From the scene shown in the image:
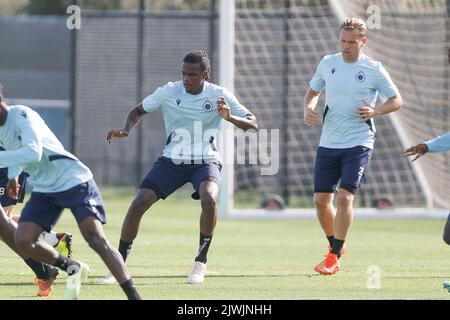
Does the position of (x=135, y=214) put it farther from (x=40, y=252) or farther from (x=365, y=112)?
(x=365, y=112)

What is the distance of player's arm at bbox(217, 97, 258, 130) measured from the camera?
10.3 m

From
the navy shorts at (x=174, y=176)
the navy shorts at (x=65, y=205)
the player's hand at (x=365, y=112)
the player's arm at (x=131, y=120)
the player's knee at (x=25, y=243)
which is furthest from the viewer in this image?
the player's hand at (x=365, y=112)

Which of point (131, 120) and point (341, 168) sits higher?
point (131, 120)

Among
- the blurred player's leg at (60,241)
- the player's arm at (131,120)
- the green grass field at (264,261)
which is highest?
the player's arm at (131,120)

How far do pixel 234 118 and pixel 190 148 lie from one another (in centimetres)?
65

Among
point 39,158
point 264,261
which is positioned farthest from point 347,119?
point 39,158

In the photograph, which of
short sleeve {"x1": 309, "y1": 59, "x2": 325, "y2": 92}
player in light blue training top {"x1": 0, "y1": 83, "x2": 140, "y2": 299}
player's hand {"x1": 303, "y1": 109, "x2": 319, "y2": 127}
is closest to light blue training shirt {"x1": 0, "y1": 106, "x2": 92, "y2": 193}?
player in light blue training top {"x1": 0, "y1": 83, "x2": 140, "y2": 299}

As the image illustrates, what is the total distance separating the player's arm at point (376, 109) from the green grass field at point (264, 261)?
5.04 feet

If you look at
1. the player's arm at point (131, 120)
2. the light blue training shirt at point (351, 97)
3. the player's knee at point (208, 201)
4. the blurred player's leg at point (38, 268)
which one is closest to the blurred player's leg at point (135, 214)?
the player's knee at point (208, 201)

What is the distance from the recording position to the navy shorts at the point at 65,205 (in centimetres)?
868

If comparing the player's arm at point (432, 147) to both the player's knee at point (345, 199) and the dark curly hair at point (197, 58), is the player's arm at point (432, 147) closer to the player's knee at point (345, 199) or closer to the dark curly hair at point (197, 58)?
the player's knee at point (345, 199)

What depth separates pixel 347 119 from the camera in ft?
37.6

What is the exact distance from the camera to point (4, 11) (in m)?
44.0
